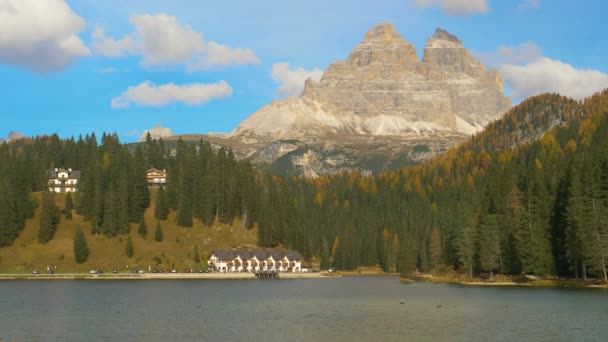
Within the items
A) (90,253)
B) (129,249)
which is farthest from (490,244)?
(90,253)

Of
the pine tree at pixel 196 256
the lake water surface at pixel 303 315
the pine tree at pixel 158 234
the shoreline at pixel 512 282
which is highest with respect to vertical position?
the pine tree at pixel 158 234

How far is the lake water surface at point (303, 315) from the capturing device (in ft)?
241

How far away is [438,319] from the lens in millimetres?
85750

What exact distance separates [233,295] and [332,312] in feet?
123

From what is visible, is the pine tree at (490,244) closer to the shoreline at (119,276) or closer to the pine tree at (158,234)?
the shoreline at (119,276)

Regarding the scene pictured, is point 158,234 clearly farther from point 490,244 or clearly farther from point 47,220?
point 490,244

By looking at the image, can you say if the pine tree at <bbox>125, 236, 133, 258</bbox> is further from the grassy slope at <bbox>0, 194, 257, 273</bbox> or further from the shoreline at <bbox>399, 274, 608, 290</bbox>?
the shoreline at <bbox>399, 274, 608, 290</bbox>

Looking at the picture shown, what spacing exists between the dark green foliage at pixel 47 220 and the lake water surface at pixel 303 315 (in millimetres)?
47913

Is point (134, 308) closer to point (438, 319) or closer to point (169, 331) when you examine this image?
point (169, 331)

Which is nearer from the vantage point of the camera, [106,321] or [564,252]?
[106,321]

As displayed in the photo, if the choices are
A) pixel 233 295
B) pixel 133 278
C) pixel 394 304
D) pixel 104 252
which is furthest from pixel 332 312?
pixel 104 252

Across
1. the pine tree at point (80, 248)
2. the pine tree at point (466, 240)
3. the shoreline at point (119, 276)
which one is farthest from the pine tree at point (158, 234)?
the pine tree at point (466, 240)

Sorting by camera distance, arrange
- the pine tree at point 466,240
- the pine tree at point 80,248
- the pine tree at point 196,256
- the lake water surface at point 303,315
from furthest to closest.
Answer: the pine tree at point 196,256
the pine tree at point 80,248
the pine tree at point 466,240
the lake water surface at point 303,315

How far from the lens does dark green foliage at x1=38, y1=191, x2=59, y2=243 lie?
18488 cm
